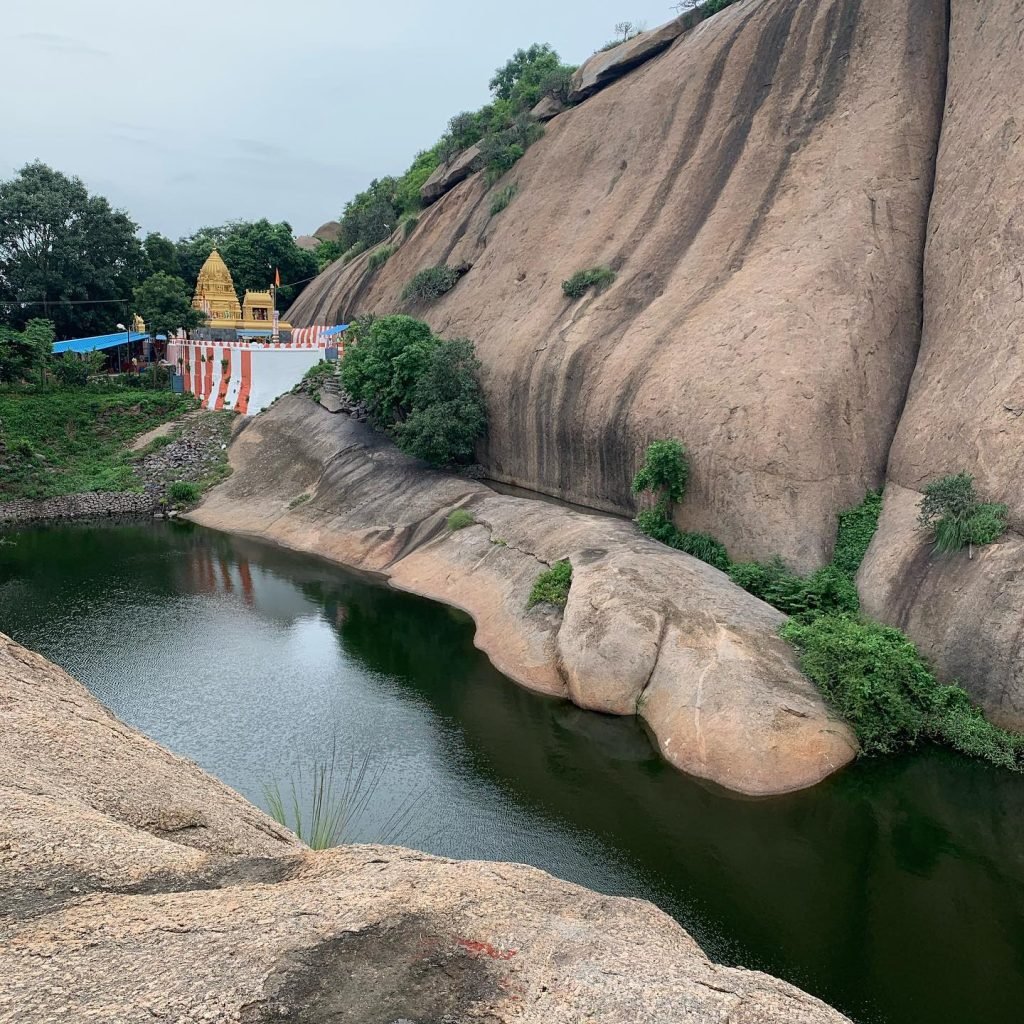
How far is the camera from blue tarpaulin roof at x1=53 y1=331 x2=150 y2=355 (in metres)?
45.4

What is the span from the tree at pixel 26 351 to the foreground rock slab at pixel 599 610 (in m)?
17.0

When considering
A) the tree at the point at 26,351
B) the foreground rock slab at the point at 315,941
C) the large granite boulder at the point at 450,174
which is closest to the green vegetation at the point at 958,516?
the foreground rock slab at the point at 315,941

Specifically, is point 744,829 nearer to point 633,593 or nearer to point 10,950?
point 633,593

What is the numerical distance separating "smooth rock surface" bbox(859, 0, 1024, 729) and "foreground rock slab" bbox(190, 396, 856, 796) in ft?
8.92

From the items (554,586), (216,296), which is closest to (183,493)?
(216,296)

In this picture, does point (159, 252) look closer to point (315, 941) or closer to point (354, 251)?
point (354, 251)

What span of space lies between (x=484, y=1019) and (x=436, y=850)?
8082 millimetres

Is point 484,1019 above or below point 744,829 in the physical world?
above

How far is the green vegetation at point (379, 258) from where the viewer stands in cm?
4625

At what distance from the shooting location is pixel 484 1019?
4973mm

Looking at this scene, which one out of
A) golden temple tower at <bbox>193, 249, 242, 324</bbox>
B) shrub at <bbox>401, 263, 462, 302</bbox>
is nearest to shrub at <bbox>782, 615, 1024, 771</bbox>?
shrub at <bbox>401, 263, 462, 302</bbox>

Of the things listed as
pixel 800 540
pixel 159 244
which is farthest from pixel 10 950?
pixel 159 244

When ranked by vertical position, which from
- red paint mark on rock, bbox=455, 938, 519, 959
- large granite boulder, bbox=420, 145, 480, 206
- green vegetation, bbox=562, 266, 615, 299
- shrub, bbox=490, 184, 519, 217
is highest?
large granite boulder, bbox=420, 145, 480, 206

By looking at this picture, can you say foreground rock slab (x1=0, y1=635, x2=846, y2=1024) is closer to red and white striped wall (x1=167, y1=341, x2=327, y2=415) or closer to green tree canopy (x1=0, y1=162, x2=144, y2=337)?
red and white striped wall (x1=167, y1=341, x2=327, y2=415)
